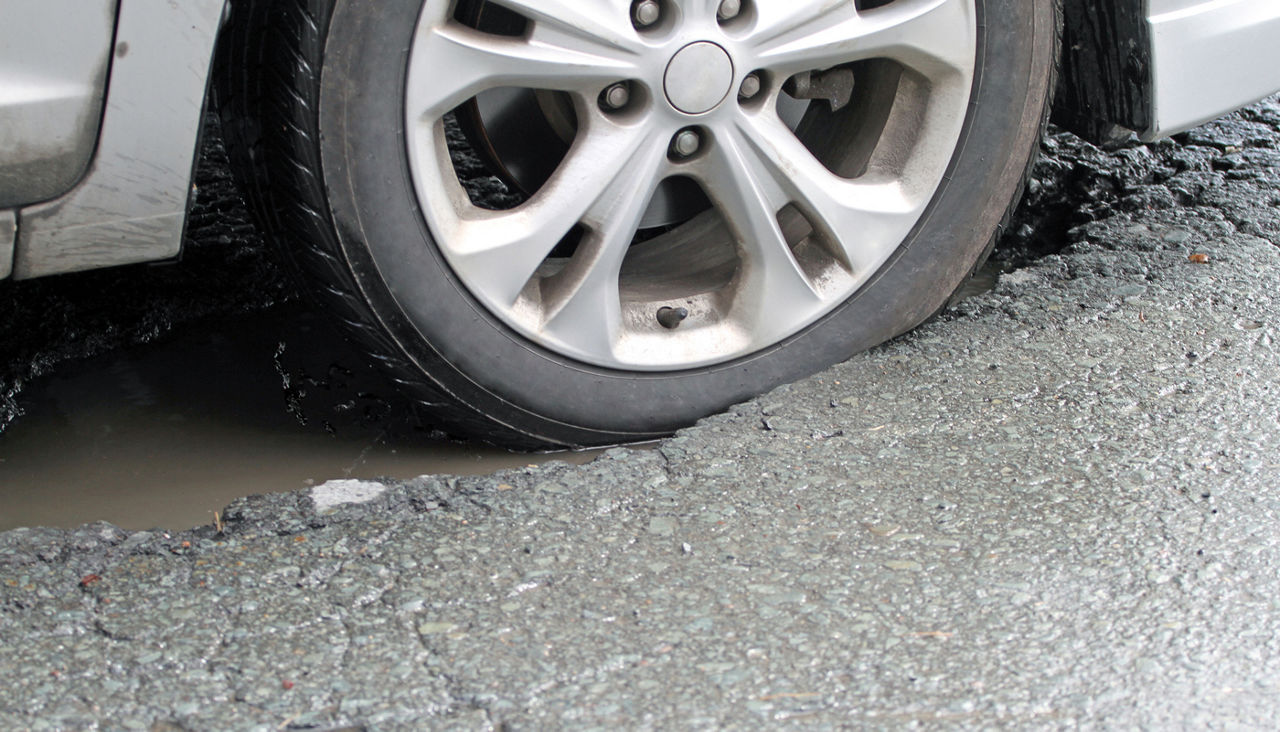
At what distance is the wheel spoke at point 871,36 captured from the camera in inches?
75.8

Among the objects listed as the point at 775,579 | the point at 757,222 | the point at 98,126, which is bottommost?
the point at 775,579

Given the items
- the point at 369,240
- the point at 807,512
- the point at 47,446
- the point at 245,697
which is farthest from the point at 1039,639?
the point at 47,446

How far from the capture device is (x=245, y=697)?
1374 millimetres

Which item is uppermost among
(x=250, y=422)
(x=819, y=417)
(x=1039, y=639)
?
(x=250, y=422)

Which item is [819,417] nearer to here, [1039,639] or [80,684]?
[1039,639]

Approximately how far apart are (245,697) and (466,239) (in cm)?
75

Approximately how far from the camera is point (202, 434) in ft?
6.91

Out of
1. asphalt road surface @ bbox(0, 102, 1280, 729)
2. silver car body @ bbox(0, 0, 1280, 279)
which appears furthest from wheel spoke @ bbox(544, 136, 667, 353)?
silver car body @ bbox(0, 0, 1280, 279)

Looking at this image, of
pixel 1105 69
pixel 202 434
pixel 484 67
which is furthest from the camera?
pixel 1105 69

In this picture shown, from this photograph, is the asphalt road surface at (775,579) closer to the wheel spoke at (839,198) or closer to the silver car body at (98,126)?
the wheel spoke at (839,198)

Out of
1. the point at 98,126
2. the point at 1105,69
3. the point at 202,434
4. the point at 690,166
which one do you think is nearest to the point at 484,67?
the point at 690,166

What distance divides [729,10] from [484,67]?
1.31 feet

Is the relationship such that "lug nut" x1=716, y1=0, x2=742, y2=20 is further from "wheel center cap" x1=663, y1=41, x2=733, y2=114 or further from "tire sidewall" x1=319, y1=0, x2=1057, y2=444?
"tire sidewall" x1=319, y1=0, x2=1057, y2=444

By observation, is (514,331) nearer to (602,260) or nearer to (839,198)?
(602,260)
